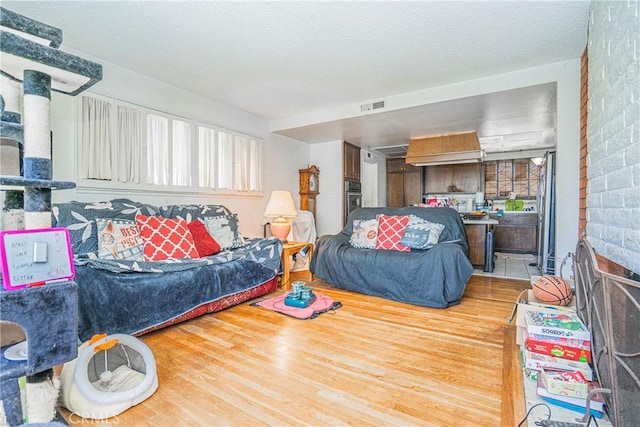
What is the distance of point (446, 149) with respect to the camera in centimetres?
548

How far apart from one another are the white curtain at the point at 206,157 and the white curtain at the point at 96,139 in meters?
1.09

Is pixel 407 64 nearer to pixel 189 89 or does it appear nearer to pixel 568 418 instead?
pixel 189 89

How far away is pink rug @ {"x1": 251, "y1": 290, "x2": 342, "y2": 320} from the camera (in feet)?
9.09

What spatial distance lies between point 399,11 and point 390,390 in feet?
8.12

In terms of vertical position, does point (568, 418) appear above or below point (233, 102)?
below

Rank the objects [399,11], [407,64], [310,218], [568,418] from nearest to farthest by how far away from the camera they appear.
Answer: [568,418] → [399,11] → [407,64] → [310,218]

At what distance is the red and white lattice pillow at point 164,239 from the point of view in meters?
2.80

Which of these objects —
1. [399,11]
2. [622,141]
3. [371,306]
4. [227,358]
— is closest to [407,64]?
[399,11]

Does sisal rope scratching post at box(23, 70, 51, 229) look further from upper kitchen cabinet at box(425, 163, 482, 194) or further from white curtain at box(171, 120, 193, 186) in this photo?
upper kitchen cabinet at box(425, 163, 482, 194)

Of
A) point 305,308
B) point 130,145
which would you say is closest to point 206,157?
point 130,145

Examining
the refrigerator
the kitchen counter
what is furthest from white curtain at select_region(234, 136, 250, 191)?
the refrigerator

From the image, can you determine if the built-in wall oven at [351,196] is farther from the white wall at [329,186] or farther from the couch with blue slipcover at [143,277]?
the couch with blue slipcover at [143,277]

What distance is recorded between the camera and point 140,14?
2.38 m

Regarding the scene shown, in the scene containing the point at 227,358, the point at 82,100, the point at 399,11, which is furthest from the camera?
the point at 82,100
